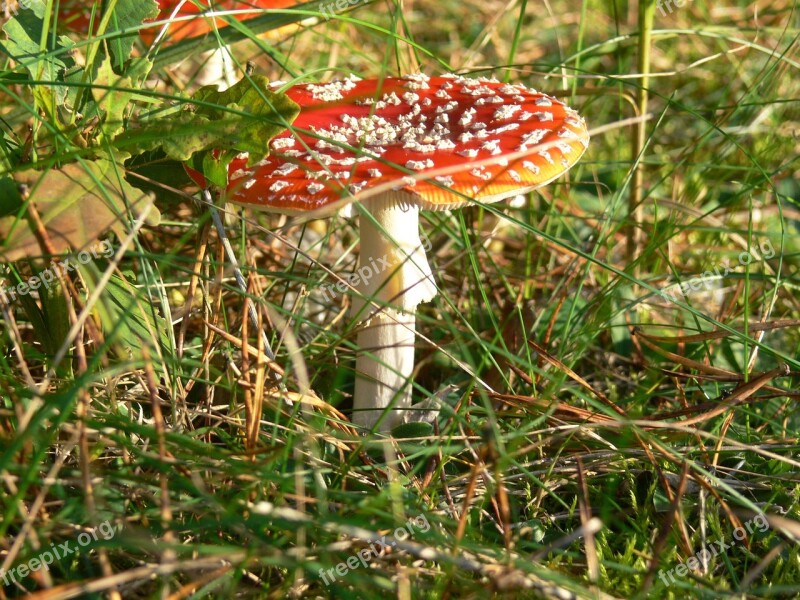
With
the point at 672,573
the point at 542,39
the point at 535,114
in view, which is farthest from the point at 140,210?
the point at 542,39

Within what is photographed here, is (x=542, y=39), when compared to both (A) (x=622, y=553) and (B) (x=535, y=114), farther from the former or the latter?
(A) (x=622, y=553)

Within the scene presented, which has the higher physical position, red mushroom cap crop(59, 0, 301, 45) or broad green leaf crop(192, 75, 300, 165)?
red mushroom cap crop(59, 0, 301, 45)

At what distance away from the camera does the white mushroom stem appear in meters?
2.03

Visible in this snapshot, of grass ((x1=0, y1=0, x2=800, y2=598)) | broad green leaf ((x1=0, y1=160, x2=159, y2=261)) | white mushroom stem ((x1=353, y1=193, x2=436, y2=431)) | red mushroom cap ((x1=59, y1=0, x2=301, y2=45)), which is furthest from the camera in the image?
red mushroom cap ((x1=59, y1=0, x2=301, y2=45))

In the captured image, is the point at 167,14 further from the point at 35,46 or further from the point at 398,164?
the point at 398,164

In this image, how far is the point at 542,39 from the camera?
466cm

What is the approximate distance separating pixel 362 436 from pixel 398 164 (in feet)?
2.40

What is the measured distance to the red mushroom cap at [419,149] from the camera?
1.64 meters

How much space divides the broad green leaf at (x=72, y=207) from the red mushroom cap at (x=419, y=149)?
0.81 feet

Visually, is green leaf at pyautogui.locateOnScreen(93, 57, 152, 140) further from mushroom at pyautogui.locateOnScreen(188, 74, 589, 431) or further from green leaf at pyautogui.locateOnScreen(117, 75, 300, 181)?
mushroom at pyautogui.locateOnScreen(188, 74, 589, 431)

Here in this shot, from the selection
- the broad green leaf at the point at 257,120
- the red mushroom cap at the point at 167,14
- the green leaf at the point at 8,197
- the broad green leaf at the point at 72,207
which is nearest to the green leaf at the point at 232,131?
the broad green leaf at the point at 257,120

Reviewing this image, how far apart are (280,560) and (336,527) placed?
14cm

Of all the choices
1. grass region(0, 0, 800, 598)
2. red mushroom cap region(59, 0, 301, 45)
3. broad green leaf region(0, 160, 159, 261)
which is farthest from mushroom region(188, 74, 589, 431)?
red mushroom cap region(59, 0, 301, 45)

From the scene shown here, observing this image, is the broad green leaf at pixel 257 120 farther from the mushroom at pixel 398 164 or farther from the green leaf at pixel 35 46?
the green leaf at pixel 35 46
